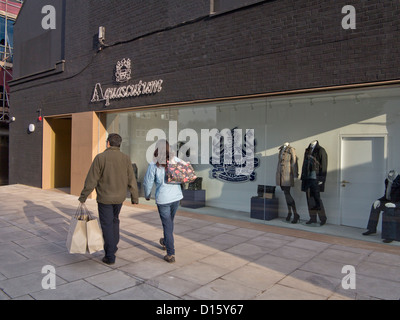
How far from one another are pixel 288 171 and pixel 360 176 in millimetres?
1470

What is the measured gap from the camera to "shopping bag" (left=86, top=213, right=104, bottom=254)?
4426mm

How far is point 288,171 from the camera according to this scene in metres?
7.53

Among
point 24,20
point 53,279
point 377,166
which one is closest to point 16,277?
point 53,279

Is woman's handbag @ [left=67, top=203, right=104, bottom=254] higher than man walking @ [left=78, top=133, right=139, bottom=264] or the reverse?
the reverse

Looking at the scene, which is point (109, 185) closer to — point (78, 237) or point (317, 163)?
point (78, 237)

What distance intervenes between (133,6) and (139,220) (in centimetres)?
610

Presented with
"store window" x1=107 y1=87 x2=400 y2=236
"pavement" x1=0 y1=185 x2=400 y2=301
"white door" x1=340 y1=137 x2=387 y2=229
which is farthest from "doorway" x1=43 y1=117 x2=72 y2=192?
"white door" x1=340 y1=137 x2=387 y2=229

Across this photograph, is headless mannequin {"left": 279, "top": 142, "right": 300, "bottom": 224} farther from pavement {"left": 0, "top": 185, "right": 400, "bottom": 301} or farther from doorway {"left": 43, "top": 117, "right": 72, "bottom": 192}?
doorway {"left": 43, "top": 117, "right": 72, "bottom": 192}

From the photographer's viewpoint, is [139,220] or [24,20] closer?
[139,220]

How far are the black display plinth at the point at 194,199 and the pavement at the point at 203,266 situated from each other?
1778 millimetres

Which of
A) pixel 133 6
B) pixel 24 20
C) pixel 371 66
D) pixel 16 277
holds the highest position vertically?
pixel 24 20

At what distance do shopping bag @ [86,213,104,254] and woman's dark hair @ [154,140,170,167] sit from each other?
3.89 feet

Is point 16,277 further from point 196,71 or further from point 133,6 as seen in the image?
point 133,6

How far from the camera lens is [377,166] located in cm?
643
